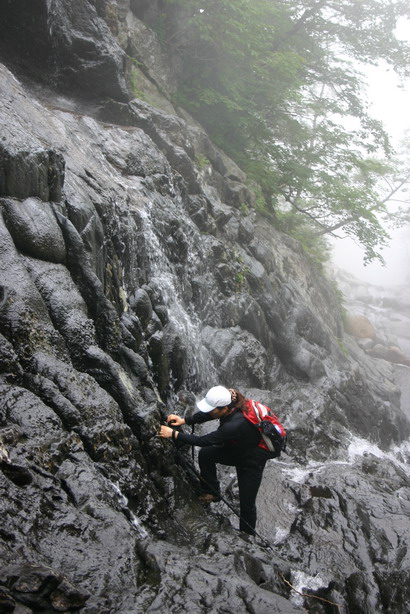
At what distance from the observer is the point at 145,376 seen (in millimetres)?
6590

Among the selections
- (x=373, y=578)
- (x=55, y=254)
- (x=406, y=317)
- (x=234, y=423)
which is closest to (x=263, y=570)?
(x=234, y=423)

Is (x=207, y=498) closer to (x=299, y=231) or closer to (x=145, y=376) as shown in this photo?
(x=145, y=376)

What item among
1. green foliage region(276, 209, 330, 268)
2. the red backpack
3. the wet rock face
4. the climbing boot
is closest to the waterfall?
the wet rock face

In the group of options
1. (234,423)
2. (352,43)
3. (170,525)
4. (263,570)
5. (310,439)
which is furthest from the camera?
(352,43)

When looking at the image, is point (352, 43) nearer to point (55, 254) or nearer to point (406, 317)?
point (55, 254)

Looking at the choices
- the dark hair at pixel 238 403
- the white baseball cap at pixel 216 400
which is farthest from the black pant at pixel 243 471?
the white baseball cap at pixel 216 400

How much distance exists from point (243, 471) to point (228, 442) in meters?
0.49

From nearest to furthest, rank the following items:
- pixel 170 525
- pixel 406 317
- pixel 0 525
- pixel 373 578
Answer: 1. pixel 0 525
2. pixel 170 525
3. pixel 373 578
4. pixel 406 317

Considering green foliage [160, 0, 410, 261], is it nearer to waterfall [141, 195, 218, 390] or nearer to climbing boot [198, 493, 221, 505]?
waterfall [141, 195, 218, 390]

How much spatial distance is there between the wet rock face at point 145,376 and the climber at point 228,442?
31cm

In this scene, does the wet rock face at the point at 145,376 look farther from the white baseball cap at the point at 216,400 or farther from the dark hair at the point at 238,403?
the dark hair at the point at 238,403

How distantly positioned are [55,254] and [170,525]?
3.81 m

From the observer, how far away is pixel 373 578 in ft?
21.1

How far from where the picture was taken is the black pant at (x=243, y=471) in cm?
612
